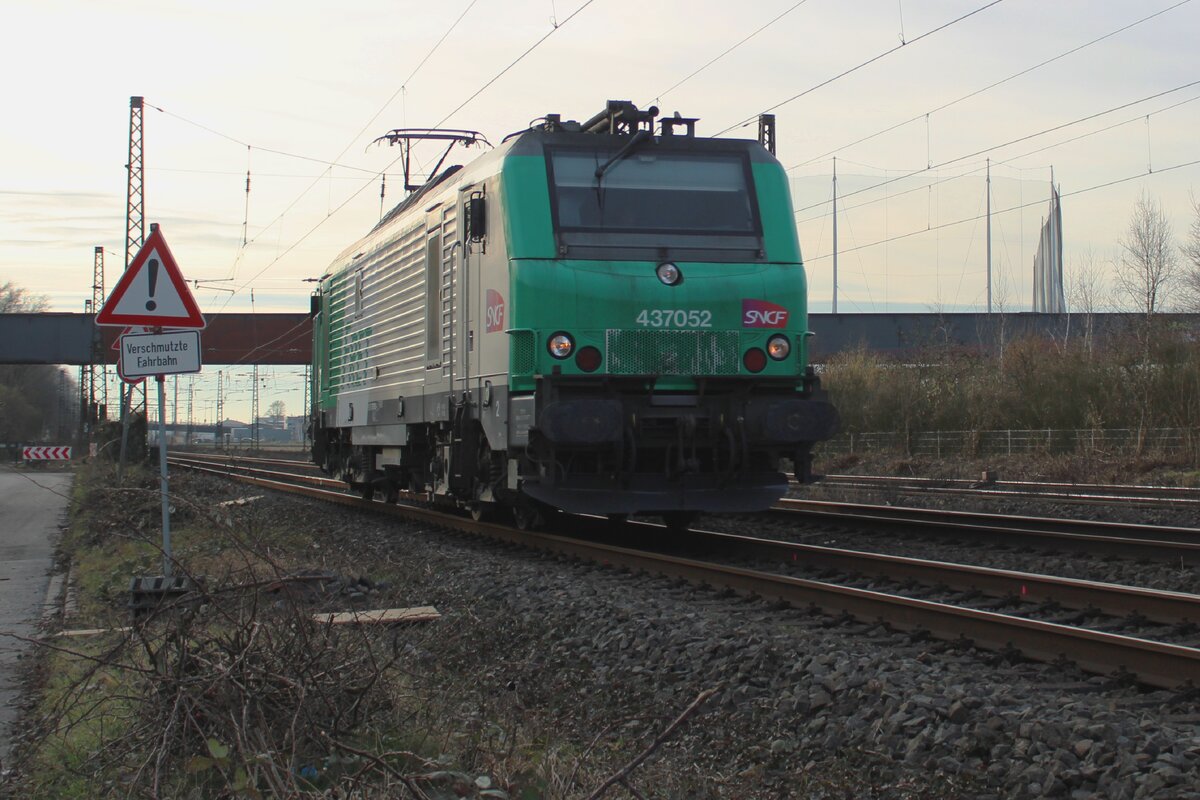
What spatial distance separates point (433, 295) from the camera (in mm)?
13000

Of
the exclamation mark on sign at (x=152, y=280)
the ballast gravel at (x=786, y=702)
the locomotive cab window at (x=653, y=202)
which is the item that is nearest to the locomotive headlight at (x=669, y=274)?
the locomotive cab window at (x=653, y=202)

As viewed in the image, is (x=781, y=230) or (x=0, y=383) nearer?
(x=781, y=230)

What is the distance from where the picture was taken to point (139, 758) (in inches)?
174

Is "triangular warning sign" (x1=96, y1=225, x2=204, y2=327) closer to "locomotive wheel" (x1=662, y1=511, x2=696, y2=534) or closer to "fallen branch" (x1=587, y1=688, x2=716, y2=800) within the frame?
"locomotive wheel" (x1=662, y1=511, x2=696, y2=534)

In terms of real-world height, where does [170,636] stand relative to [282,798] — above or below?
above

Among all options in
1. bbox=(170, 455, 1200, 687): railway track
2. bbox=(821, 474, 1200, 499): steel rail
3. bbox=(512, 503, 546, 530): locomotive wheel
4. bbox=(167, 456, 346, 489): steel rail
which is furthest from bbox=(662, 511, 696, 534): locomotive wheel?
bbox=(167, 456, 346, 489): steel rail

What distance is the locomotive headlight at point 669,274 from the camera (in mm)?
10508

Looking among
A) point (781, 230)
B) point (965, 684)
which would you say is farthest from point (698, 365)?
point (965, 684)

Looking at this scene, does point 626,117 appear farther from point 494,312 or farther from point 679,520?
point 679,520

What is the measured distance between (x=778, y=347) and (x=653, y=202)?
5.41ft

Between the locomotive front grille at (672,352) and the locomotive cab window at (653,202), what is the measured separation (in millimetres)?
758

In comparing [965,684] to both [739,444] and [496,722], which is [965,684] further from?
[739,444]

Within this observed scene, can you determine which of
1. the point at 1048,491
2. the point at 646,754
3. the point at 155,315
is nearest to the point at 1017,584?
the point at 646,754

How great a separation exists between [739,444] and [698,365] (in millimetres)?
759
